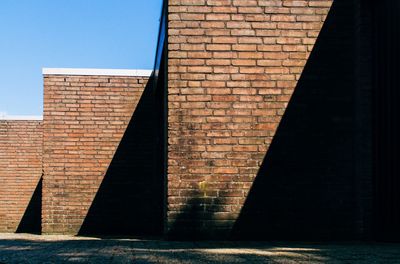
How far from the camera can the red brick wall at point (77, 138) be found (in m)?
11.5

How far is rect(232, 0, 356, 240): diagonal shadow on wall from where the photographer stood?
586 centimetres

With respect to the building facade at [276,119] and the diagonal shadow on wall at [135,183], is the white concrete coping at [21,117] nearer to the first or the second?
the diagonal shadow on wall at [135,183]

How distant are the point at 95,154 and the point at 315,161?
664cm

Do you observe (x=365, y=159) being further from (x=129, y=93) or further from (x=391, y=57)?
(x=129, y=93)

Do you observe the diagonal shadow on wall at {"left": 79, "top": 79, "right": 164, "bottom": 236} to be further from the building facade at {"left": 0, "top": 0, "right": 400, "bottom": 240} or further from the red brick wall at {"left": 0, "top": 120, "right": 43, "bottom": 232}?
the building facade at {"left": 0, "top": 0, "right": 400, "bottom": 240}

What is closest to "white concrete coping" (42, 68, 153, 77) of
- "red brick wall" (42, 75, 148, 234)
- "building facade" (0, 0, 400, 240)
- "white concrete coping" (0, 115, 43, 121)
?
"red brick wall" (42, 75, 148, 234)

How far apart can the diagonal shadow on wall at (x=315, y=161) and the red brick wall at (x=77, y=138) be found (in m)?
6.36

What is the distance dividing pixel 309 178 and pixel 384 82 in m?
1.20

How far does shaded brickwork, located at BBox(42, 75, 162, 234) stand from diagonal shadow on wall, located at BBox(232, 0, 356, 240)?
6281 millimetres

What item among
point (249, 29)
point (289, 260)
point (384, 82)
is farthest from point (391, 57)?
point (289, 260)

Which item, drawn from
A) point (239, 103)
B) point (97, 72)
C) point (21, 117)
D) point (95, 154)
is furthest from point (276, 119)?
point (21, 117)

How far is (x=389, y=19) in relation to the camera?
5605 mm

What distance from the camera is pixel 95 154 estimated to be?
11.7 metres

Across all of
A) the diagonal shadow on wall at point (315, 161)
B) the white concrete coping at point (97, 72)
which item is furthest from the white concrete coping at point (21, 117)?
the diagonal shadow on wall at point (315, 161)
